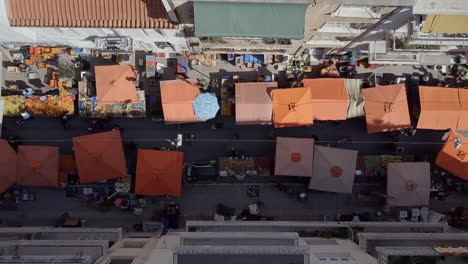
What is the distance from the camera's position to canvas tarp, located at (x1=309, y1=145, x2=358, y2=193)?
28.4 meters

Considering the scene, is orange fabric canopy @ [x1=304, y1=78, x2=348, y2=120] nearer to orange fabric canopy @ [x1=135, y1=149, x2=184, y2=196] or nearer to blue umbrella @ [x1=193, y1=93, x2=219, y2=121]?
blue umbrella @ [x1=193, y1=93, x2=219, y2=121]

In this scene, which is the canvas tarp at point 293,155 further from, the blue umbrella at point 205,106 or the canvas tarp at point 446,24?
the canvas tarp at point 446,24

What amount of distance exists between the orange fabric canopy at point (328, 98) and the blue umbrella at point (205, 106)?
676 cm

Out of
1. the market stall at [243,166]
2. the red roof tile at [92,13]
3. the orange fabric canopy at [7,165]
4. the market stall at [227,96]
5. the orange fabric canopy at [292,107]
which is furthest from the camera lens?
the market stall at [243,166]

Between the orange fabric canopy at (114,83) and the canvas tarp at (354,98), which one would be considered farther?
the canvas tarp at (354,98)

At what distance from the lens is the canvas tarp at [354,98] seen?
2873cm

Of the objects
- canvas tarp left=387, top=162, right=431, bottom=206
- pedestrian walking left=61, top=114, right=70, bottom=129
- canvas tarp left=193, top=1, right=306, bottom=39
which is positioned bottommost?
canvas tarp left=387, top=162, right=431, bottom=206

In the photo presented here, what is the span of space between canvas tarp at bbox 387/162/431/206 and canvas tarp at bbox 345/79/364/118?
14.5 feet

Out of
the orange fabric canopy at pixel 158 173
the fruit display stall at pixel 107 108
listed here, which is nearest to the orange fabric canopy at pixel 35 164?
the fruit display stall at pixel 107 108

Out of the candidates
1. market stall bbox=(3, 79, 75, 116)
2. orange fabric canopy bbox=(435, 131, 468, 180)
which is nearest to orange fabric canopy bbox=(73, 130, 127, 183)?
market stall bbox=(3, 79, 75, 116)

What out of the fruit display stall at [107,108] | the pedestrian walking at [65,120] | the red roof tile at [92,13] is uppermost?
the red roof tile at [92,13]

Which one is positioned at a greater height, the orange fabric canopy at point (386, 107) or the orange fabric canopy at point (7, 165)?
the orange fabric canopy at point (386, 107)

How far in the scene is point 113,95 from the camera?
28203 millimetres

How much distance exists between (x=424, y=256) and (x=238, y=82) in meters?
17.0
